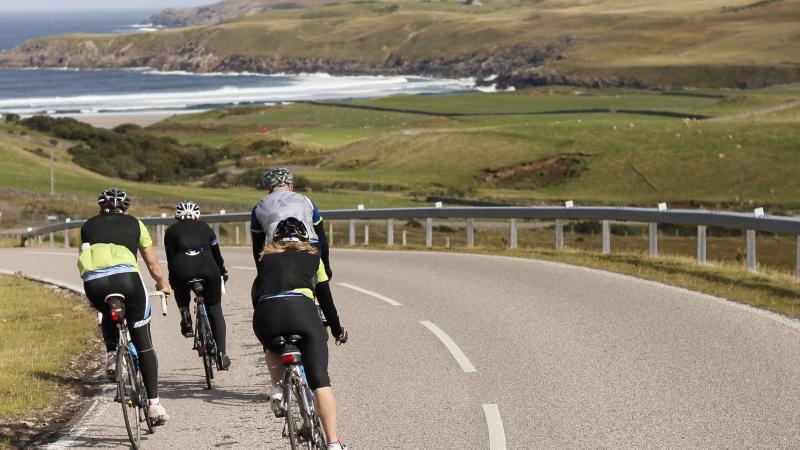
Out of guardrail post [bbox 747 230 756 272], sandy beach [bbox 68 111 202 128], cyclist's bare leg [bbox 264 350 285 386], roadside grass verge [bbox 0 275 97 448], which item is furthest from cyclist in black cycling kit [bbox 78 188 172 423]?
sandy beach [bbox 68 111 202 128]

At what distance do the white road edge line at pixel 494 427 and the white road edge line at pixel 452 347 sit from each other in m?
1.66

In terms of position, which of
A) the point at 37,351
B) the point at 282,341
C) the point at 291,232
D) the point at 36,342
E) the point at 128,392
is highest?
the point at 291,232

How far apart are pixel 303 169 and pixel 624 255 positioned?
75225mm

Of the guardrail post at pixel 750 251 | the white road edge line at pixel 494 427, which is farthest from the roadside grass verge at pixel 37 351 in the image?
the guardrail post at pixel 750 251

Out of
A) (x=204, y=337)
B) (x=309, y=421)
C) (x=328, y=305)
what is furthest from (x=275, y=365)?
(x=204, y=337)

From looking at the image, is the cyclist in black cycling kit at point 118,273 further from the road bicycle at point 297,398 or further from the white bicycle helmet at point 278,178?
the road bicycle at point 297,398

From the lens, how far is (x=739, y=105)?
131000mm

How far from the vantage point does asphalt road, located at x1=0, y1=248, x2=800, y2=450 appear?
28.8 feet

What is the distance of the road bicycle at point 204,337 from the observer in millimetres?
10977

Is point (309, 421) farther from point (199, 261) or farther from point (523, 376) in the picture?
point (199, 261)

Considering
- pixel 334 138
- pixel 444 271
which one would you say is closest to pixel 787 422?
pixel 444 271

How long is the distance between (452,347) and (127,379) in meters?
4.39

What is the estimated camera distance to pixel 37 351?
529 inches

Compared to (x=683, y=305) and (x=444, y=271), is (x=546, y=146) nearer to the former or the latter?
(x=444, y=271)
